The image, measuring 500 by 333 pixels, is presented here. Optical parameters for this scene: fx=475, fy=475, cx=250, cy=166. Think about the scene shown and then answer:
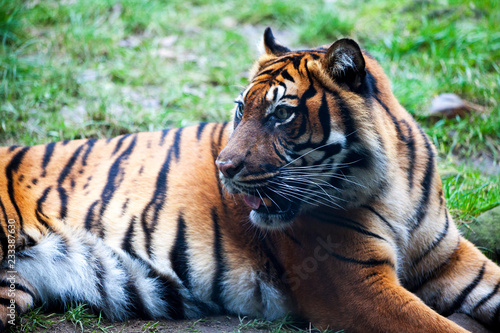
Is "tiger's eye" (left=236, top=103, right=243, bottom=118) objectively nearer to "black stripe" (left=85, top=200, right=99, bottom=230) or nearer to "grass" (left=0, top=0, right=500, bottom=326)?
"black stripe" (left=85, top=200, right=99, bottom=230)

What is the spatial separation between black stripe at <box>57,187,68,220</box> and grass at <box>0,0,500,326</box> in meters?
1.47

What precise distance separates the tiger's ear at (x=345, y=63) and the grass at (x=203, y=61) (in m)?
1.58

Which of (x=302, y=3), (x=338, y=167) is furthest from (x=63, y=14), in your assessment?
(x=338, y=167)

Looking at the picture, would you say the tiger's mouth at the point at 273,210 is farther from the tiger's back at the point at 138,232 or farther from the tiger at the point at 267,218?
the tiger's back at the point at 138,232

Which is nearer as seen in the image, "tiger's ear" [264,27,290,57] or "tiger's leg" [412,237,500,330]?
"tiger's leg" [412,237,500,330]

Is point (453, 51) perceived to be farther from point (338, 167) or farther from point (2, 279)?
point (2, 279)

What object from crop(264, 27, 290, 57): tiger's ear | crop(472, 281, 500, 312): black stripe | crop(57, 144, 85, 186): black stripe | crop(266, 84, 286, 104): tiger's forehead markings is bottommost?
crop(472, 281, 500, 312): black stripe

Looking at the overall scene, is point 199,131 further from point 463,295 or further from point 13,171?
point 463,295

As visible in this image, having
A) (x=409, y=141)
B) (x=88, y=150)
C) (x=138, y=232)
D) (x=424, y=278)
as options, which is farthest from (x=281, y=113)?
(x=88, y=150)

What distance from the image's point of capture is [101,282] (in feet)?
8.63

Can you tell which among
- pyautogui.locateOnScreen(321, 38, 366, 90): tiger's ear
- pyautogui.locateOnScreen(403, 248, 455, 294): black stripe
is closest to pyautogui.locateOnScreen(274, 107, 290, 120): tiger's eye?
pyautogui.locateOnScreen(321, 38, 366, 90): tiger's ear

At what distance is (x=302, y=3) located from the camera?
273 inches

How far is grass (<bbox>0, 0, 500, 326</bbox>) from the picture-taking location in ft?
14.4

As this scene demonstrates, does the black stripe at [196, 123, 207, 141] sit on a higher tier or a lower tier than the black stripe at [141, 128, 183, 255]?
higher
